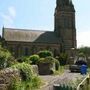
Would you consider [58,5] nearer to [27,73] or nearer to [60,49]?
[60,49]

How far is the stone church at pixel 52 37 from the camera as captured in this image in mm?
78562

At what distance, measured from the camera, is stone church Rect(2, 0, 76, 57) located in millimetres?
78562

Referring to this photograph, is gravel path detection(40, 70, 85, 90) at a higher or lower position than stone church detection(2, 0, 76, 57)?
lower

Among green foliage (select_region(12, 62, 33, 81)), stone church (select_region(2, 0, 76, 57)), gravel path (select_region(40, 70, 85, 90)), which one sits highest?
stone church (select_region(2, 0, 76, 57))

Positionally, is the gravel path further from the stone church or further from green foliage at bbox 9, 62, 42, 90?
the stone church

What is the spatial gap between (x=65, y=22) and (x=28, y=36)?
1187 cm

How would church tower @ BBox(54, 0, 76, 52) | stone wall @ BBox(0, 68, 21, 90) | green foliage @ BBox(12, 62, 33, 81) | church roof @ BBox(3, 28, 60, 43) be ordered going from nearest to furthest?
stone wall @ BBox(0, 68, 21, 90), green foliage @ BBox(12, 62, 33, 81), church roof @ BBox(3, 28, 60, 43), church tower @ BBox(54, 0, 76, 52)

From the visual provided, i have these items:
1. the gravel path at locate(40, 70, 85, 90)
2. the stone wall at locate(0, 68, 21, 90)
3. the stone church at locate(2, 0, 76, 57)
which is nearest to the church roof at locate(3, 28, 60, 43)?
the stone church at locate(2, 0, 76, 57)

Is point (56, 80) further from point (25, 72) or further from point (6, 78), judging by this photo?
point (6, 78)

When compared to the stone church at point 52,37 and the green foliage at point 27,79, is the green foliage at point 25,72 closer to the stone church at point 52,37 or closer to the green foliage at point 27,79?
the green foliage at point 27,79

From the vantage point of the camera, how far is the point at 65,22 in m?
83.1

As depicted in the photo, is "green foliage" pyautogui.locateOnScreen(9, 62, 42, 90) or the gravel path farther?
"green foliage" pyautogui.locateOnScreen(9, 62, 42, 90)

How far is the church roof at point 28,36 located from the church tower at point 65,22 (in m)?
2.24

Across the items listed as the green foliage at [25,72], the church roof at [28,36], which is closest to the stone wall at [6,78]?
the green foliage at [25,72]
